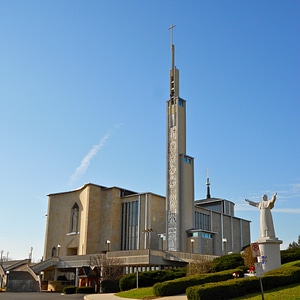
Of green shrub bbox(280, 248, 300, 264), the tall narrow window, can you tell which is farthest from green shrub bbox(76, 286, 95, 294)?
the tall narrow window

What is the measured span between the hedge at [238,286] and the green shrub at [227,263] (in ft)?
35.5

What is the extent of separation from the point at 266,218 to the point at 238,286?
7.49m

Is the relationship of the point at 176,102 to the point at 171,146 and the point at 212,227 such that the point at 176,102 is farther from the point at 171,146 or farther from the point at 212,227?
the point at 212,227

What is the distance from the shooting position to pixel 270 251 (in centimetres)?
2588

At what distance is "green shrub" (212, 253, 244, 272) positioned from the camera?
3280cm

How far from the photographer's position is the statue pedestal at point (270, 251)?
25.7 meters

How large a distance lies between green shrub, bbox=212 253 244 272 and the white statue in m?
7.31

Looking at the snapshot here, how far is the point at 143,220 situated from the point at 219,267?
106 ft

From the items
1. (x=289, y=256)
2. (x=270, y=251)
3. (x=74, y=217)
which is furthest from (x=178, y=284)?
(x=74, y=217)

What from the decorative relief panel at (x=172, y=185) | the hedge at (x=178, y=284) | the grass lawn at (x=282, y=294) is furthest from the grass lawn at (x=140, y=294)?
the decorative relief panel at (x=172, y=185)

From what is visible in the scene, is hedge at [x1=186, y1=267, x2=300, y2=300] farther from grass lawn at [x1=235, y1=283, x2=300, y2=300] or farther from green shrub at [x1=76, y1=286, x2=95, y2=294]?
green shrub at [x1=76, y1=286, x2=95, y2=294]

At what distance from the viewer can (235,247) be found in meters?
77.9

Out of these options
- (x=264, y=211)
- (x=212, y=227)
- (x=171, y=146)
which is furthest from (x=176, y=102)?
(x=264, y=211)

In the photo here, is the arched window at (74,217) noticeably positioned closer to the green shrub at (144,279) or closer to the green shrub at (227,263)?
the green shrub at (144,279)
